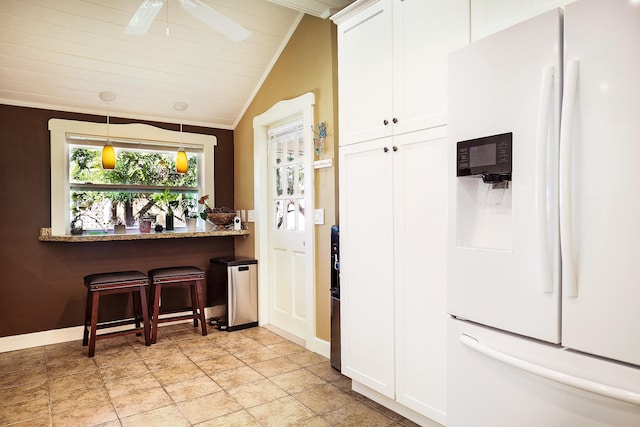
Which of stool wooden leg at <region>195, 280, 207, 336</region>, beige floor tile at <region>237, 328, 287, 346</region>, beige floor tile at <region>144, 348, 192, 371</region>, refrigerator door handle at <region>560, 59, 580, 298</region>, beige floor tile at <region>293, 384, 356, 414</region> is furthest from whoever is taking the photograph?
stool wooden leg at <region>195, 280, 207, 336</region>

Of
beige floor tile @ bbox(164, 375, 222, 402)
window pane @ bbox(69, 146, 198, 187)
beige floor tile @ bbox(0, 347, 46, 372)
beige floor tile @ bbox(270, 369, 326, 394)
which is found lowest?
beige floor tile @ bbox(0, 347, 46, 372)

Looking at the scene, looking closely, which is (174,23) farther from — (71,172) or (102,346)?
(102,346)

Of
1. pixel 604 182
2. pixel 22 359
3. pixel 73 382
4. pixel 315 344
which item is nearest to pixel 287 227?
pixel 315 344

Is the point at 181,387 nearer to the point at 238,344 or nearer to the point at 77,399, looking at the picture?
the point at 77,399

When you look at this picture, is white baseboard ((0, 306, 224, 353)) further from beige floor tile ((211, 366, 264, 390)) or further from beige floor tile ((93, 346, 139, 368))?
beige floor tile ((211, 366, 264, 390))

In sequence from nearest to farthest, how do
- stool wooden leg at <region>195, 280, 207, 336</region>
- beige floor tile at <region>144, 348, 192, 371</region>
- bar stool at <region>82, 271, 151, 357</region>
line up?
beige floor tile at <region>144, 348, 192, 371</region>, bar stool at <region>82, 271, 151, 357</region>, stool wooden leg at <region>195, 280, 207, 336</region>

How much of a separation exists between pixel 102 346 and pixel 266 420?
2145mm

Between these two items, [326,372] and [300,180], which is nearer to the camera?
[326,372]

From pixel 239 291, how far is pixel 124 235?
1.19 metres

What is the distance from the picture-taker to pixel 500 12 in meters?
1.67

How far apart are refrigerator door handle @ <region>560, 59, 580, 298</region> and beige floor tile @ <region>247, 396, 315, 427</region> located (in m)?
1.69

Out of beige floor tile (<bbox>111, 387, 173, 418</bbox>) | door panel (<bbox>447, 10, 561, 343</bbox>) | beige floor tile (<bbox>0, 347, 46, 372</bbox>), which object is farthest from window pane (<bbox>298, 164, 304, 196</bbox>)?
beige floor tile (<bbox>0, 347, 46, 372</bbox>)

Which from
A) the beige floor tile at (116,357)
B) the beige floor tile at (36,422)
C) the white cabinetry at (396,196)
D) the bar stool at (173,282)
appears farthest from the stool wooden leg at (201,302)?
the white cabinetry at (396,196)

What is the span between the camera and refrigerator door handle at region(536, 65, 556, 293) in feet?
4.12
